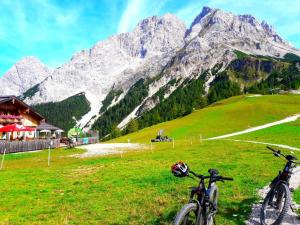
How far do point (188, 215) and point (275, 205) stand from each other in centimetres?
521

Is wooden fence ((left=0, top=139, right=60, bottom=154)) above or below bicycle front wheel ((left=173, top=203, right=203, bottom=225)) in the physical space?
above

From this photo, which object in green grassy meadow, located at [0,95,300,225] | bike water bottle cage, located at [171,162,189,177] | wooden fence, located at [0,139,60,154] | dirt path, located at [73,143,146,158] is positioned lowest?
green grassy meadow, located at [0,95,300,225]

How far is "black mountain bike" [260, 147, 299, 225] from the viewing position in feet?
41.6

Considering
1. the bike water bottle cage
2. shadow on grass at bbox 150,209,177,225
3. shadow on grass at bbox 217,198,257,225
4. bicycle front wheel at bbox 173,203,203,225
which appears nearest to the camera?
bicycle front wheel at bbox 173,203,203,225

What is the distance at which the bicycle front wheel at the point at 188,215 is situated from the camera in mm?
9602

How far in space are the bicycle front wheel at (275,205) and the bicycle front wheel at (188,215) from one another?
377cm

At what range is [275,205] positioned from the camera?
1361cm

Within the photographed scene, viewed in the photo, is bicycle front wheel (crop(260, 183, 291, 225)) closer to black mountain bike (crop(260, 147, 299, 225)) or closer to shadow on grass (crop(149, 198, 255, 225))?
black mountain bike (crop(260, 147, 299, 225))

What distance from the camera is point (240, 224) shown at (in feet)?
44.4

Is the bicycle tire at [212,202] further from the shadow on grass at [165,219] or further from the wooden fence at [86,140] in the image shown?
the wooden fence at [86,140]

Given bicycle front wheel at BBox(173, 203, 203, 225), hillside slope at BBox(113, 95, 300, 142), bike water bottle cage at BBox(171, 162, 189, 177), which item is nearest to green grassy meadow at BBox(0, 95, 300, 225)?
bicycle front wheel at BBox(173, 203, 203, 225)

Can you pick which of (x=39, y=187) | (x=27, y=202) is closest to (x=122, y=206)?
(x=27, y=202)

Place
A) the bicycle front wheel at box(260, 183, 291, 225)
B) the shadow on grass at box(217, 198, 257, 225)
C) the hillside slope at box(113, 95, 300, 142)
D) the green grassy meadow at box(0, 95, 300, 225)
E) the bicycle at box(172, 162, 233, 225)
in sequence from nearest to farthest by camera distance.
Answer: the bicycle at box(172, 162, 233, 225), the bicycle front wheel at box(260, 183, 291, 225), the shadow on grass at box(217, 198, 257, 225), the green grassy meadow at box(0, 95, 300, 225), the hillside slope at box(113, 95, 300, 142)

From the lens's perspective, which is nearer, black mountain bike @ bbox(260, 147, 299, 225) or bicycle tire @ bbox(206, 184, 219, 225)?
bicycle tire @ bbox(206, 184, 219, 225)
